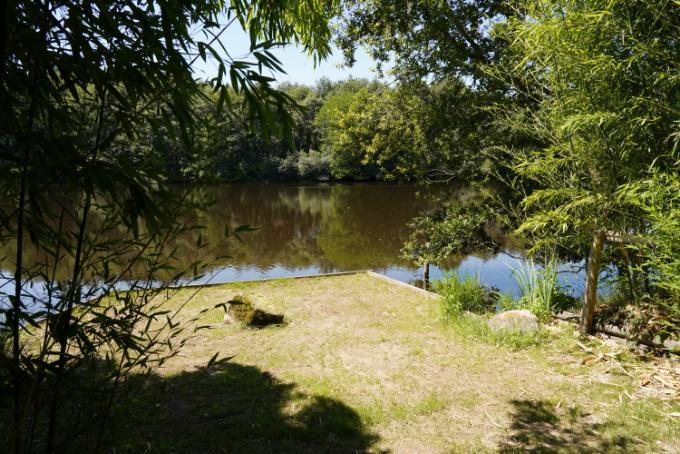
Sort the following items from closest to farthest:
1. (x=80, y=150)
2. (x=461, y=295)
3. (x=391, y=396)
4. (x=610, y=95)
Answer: (x=80, y=150) → (x=610, y=95) → (x=391, y=396) → (x=461, y=295)

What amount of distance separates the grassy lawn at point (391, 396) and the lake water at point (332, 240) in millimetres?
1569

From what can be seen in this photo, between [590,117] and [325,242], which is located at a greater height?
[590,117]

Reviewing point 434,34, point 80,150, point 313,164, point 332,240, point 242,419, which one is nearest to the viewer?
point 80,150

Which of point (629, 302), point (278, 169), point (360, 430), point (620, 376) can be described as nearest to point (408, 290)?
point (629, 302)

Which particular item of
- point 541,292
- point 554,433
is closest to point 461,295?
point 541,292

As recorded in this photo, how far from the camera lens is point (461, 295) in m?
6.11

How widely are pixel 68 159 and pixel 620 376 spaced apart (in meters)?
4.62

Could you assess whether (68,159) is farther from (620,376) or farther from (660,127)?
(620,376)

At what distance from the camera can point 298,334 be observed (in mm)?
5461

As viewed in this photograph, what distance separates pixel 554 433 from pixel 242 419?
2.31 metres

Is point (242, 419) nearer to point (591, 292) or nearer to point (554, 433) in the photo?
point (554, 433)

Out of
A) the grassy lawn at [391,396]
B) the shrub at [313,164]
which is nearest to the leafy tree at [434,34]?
the grassy lawn at [391,396]

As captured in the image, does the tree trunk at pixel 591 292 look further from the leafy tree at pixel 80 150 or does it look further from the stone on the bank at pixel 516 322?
the leafy tree at pixel 80 150

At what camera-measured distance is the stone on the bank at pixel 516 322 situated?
5.08 metres
